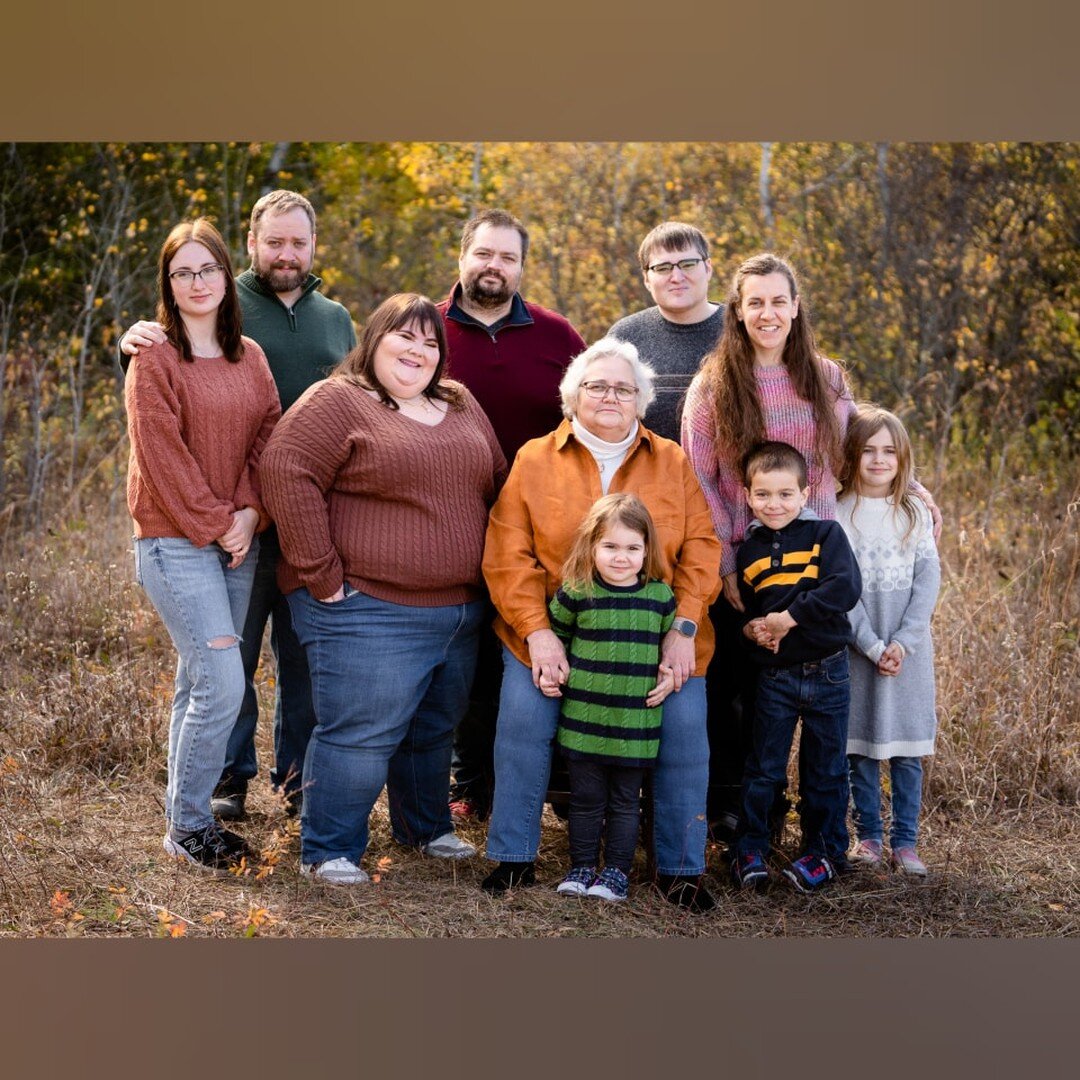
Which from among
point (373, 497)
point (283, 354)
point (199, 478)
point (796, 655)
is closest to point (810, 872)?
point (796, 655)

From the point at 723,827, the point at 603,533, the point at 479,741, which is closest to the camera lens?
the point at 603,533

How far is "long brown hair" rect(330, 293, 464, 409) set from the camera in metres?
3.98

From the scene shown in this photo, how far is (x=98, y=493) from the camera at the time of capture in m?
7.89

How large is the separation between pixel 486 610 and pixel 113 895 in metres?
1.46

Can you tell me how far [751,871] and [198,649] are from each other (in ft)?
6.09

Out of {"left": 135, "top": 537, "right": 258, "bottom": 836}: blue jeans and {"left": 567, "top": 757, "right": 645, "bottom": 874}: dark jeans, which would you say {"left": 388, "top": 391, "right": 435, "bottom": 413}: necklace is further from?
{"left": 567, "top": 757, "right": 645, "bottom": 874}: dark jeans

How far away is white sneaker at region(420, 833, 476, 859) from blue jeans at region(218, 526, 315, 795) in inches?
20.6

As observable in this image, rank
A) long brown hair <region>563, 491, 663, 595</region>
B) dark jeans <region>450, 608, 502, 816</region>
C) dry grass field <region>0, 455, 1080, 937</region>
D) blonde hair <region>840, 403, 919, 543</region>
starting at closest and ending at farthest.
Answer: long brown hair <region>563, 491, 663, 595</region> < dry grass field <region>0, 455, 1080, 937</region> < blonde hair <region>840, 403, 919, 543</region> < dark jeans <region>450, 608, 502, 816</region>

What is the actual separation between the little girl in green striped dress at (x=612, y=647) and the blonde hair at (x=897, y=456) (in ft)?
2.54

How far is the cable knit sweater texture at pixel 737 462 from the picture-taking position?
415cm

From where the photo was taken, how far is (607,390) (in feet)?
13.0

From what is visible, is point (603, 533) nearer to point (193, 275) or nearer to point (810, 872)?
point (810, 872)

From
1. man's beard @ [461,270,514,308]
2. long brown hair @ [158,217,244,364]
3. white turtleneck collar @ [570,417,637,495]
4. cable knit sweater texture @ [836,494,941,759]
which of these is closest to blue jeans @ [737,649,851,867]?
cable knit sweater texture @ [836,494,941,759]

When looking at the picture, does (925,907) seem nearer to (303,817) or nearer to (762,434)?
(762,434)
